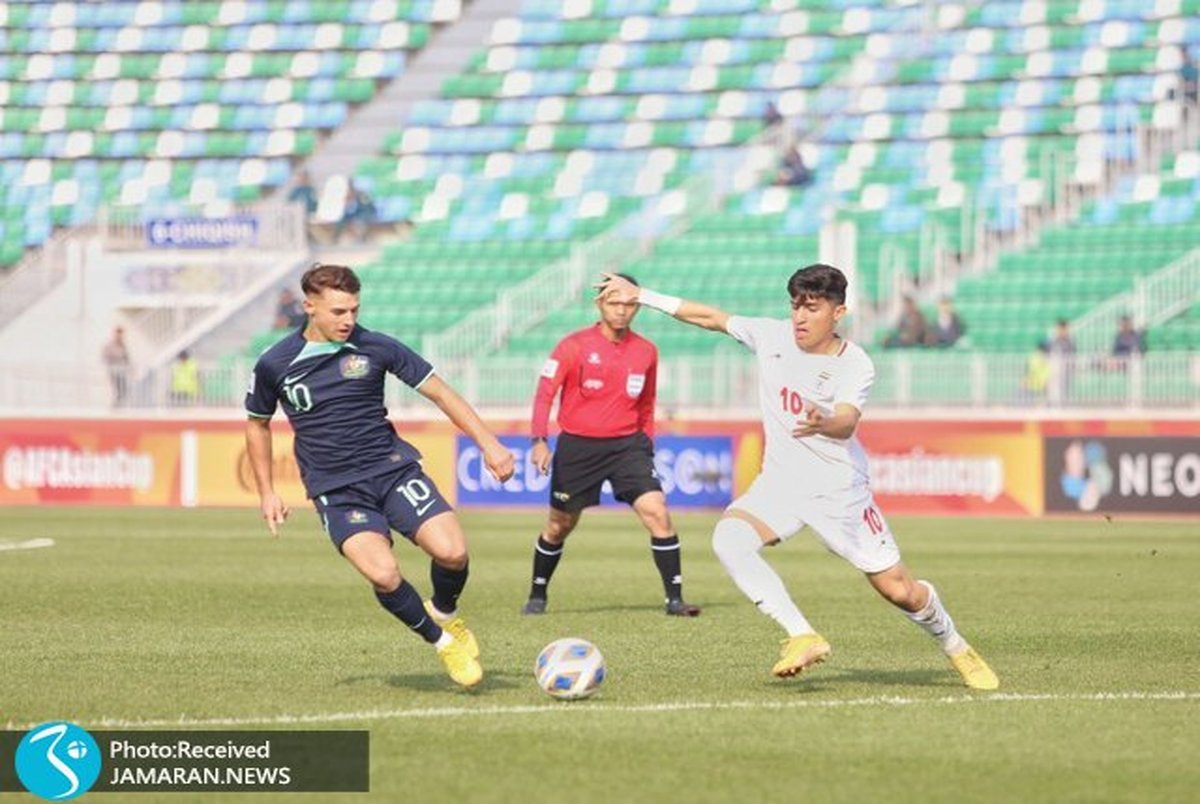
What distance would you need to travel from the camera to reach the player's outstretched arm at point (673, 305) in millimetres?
12289

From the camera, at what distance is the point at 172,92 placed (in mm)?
50750

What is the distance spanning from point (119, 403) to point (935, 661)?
2575 centimetres

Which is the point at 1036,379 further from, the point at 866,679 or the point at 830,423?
the point at 830,423

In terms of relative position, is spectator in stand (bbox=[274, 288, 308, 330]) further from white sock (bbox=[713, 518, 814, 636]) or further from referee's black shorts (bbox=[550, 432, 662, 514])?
white sock (bbox=[713, 518, 814, 636])

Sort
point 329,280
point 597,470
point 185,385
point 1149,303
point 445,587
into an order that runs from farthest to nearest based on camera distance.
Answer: point 185,385
point 1149,303
point 597,470
point 445,587
point 329,280

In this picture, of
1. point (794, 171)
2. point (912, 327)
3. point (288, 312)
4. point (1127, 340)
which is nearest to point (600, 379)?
point (1127, 340)

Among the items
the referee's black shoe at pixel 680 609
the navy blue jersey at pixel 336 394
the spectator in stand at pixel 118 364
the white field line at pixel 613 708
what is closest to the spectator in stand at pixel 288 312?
the spectator in stand at pixel 118 364

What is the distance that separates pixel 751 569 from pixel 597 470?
557 cm

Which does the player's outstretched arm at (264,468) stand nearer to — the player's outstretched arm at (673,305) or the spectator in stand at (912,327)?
the player's outstretched arm at (673,305)

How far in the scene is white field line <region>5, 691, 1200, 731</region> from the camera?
33.1 ft

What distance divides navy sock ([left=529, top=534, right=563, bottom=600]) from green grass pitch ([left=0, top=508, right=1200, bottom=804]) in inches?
10.8

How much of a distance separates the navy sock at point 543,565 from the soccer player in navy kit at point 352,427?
5197mm

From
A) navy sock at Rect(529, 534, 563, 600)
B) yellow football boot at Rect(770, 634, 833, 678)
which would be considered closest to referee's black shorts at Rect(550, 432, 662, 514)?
navy sock at Rect(529, 534, 563, 600)

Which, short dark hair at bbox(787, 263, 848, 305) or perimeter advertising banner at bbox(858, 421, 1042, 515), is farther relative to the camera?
perimeter advertising banner at bbox(858, 421, 1042, 515)
